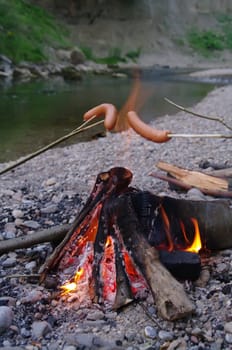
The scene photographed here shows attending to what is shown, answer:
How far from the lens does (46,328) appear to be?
3264 mm

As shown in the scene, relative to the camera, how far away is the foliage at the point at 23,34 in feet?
107

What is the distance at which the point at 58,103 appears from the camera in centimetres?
1945

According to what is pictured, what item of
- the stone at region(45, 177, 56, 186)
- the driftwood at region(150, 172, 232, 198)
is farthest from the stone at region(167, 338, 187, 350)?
the stone at region(45, 177, 56, 186)

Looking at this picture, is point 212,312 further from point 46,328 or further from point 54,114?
point 54,114

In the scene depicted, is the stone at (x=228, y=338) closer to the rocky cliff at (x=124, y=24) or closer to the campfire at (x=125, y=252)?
the campfire at (x=125, y=252)

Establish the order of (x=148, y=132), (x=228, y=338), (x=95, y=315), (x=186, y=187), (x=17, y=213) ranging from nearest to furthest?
(x=148, y=132) → (x=228, y=338) → (x=95, y=315) → (x=17, y=213) → (x=186, y=187)

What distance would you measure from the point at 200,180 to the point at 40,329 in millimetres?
3364

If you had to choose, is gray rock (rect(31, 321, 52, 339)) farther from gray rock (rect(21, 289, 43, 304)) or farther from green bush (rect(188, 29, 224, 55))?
green bush (rect(188, 29, 224, 55))

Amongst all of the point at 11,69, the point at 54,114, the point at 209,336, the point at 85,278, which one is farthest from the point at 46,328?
the point at 11,69

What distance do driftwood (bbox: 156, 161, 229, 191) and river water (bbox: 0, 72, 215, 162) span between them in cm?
520

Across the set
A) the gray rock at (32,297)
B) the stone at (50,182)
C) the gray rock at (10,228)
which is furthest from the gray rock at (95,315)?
the stone at (50,182)

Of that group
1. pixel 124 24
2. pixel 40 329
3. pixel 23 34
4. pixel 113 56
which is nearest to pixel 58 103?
pixel 40 329

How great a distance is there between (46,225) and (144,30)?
50148mm

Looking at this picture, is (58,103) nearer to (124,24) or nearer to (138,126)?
(138,126)
